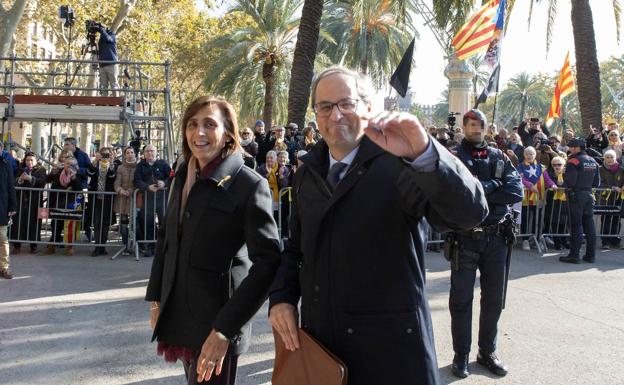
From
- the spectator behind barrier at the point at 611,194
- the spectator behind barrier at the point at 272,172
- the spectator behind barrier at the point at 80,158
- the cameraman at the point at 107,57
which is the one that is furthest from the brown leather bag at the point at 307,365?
the cameraman at the point at 107,57

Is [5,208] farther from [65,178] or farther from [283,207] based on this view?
[283,207]

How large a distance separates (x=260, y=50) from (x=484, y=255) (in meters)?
19.8

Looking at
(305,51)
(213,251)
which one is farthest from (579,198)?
(213,251)

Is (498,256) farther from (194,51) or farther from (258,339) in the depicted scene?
(194,51)

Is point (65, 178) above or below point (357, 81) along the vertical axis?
below

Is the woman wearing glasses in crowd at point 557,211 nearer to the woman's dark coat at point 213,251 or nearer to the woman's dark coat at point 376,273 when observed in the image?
the woman's dark coat at point 213,251

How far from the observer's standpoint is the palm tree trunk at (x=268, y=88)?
2300 cm

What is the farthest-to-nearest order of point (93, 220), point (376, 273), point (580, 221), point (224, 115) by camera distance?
point (93, 220)
point (580, 221)
point (224, 115)
point (376, 273)

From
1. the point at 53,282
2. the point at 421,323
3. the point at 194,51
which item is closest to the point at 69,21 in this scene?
the point at 53,282

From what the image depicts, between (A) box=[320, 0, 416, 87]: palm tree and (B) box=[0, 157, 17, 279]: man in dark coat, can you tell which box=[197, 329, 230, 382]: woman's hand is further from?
(A) box=[320, 0, 416, 87]: palm tree

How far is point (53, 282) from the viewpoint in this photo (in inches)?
304

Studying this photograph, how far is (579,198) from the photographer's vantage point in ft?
32.3

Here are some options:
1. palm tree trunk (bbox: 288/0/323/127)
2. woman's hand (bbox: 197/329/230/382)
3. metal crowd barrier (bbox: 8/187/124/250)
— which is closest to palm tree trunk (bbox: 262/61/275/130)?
palm tree trunk (bbox: 288/0/323/127)

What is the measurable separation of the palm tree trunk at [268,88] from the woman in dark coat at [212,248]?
20119 millimetres
